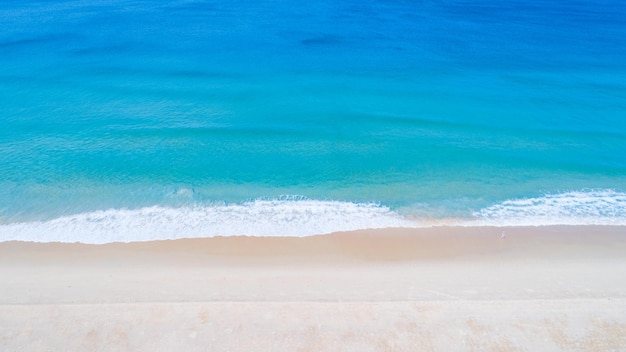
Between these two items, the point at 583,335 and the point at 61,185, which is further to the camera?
the point at 61,185

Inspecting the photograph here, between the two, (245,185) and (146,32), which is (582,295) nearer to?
(245,185)

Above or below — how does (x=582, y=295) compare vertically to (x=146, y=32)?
below

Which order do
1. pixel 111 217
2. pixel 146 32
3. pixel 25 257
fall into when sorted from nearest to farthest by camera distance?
pixel 25 257, pixel 111 217, pixel 146 32

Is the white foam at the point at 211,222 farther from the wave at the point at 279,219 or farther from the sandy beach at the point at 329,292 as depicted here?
the sandy beach at the point at 329,292

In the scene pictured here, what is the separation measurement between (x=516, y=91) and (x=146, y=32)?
2842 centimetres

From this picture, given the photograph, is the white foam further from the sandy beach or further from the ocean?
the sandy beach

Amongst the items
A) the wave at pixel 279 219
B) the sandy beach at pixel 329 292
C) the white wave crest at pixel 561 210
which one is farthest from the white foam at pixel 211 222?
the white wave crest at pixel 561 210

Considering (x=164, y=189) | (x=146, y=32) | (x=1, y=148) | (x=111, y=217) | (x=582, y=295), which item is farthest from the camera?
(x=146, y=32)

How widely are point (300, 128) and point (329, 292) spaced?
1118 centimetres

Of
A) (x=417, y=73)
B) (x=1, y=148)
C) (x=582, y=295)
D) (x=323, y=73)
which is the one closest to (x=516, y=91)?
(x=417, y=73)

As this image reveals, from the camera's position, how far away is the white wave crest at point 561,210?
602 inches

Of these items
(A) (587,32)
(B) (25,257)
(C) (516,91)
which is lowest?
(B) (25,257)

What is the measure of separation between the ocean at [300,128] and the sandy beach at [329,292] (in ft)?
3.10

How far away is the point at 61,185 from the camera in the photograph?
16.6 meters
